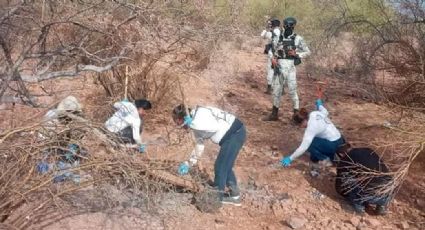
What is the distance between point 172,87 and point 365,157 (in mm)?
3523

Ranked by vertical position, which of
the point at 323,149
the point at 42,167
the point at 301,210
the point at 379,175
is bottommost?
the point at 301,210

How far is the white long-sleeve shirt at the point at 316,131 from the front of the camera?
5641mm

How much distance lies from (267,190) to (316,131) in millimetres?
862

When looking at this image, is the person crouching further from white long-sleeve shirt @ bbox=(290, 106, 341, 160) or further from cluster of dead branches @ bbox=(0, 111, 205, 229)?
white long-sleeve shirt @ bbox=(290, 106, 341, 160)

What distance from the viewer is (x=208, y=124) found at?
4742 millimetres

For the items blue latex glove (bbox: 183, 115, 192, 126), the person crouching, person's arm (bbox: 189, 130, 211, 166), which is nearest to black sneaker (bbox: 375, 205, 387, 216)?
the person crouching

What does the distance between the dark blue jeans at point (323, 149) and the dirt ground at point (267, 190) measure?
0.15 meters

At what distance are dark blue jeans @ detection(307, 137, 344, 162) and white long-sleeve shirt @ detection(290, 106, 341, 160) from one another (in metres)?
0.07

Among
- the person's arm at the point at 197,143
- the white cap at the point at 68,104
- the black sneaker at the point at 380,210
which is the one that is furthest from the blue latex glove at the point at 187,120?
the black sneaker at the point at 380,210

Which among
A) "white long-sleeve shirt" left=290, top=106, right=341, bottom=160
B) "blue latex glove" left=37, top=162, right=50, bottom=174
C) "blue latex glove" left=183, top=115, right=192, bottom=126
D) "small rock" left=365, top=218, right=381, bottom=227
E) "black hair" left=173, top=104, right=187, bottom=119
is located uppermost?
"black hair" left=173, top=104, right=187, bottom=119

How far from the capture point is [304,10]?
1645cm

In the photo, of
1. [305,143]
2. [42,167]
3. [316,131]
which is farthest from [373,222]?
[42,167]

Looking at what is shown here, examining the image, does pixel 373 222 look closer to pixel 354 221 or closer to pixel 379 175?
pixel 354 221

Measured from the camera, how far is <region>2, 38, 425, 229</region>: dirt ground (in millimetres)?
4688
